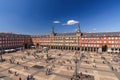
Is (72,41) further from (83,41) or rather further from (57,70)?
(57,70)

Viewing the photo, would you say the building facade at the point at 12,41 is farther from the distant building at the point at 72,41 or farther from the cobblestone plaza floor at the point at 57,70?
the cobblestone plaza floor at the point at 57,70

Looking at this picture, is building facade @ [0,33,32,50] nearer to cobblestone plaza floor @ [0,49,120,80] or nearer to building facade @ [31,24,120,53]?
building facade @ [31,24,120,53]

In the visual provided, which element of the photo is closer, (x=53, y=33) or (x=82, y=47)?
(x=82, y=47)

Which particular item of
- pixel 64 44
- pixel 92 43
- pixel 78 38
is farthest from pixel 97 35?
pixel 64 44

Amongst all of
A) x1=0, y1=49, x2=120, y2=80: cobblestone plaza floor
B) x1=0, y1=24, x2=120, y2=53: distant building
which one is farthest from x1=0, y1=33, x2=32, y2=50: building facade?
x1=0, y1=49, x2=120, y2=80: cobblestone plaza floor

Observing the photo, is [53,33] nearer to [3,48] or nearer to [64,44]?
[64,44]

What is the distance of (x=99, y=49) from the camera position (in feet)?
299

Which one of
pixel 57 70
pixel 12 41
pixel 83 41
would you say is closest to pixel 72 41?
pixel 83 41

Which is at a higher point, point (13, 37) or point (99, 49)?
point (13, 37)

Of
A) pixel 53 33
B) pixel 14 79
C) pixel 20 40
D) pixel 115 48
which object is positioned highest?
pixel 53 33

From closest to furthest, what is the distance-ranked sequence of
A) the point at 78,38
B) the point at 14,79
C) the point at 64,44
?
the point at 14,79 < the point at 78,38 < the point at 64,44

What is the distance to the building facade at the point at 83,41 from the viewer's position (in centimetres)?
8801

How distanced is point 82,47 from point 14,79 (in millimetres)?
80858

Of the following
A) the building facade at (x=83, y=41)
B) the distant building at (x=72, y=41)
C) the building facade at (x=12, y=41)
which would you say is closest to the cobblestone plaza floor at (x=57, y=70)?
the building facade at (x=83, y=41)
